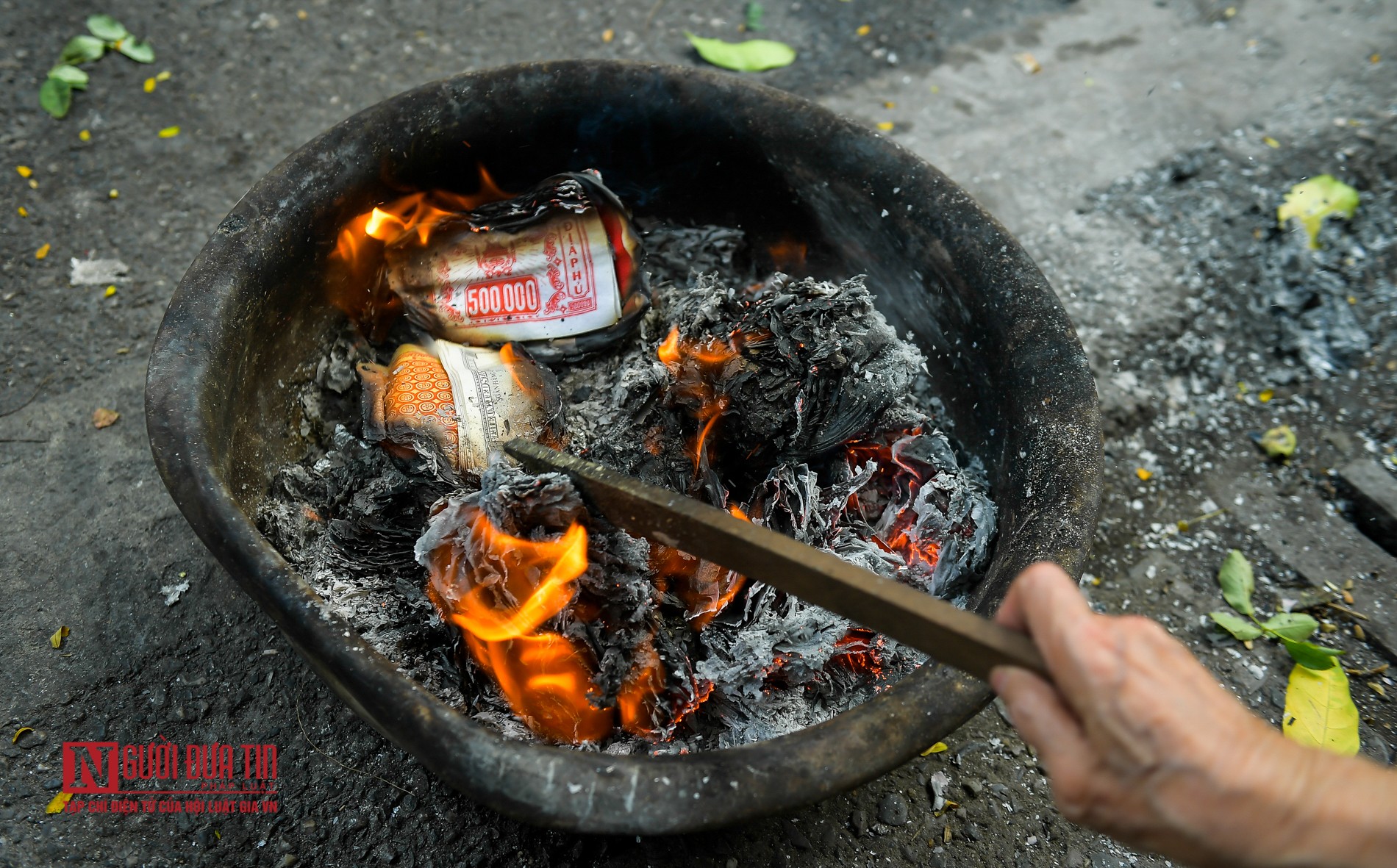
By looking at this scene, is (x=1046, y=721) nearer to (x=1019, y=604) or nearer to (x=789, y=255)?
(x=1019, y=604)

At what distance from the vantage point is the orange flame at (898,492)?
185 centimetres

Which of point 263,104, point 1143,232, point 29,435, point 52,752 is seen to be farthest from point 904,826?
point 263,104

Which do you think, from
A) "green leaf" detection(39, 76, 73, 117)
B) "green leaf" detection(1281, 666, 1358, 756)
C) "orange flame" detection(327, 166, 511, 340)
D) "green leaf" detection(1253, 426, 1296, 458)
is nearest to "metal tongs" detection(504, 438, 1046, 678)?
"orange flame" detection(327, 166, 511, 340)

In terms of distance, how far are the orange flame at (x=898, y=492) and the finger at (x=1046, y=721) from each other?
767 mm

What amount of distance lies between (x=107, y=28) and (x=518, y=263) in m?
2.59

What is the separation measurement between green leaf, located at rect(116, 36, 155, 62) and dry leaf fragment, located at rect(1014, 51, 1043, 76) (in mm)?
3699

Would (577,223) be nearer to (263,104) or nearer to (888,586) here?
(888,586)

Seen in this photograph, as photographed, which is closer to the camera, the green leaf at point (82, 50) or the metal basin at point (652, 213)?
the metal basin at point (652, 213)

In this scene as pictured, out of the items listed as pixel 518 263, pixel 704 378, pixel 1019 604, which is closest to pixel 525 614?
pixel 704 378

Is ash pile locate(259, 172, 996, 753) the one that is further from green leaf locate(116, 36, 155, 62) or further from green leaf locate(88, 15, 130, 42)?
green leaf locate(88, 15, 130, 42)

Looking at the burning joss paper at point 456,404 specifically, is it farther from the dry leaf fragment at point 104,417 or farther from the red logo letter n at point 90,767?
the dry leaf fragment at point 104,417

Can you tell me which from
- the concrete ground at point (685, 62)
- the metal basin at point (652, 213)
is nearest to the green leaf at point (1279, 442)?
the concrete ground at point (685, 62)

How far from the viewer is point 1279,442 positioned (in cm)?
278

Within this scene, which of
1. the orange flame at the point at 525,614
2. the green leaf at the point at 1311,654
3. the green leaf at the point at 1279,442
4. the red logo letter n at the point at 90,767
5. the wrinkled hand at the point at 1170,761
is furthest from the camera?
the green leaf at the point at 1279,442
